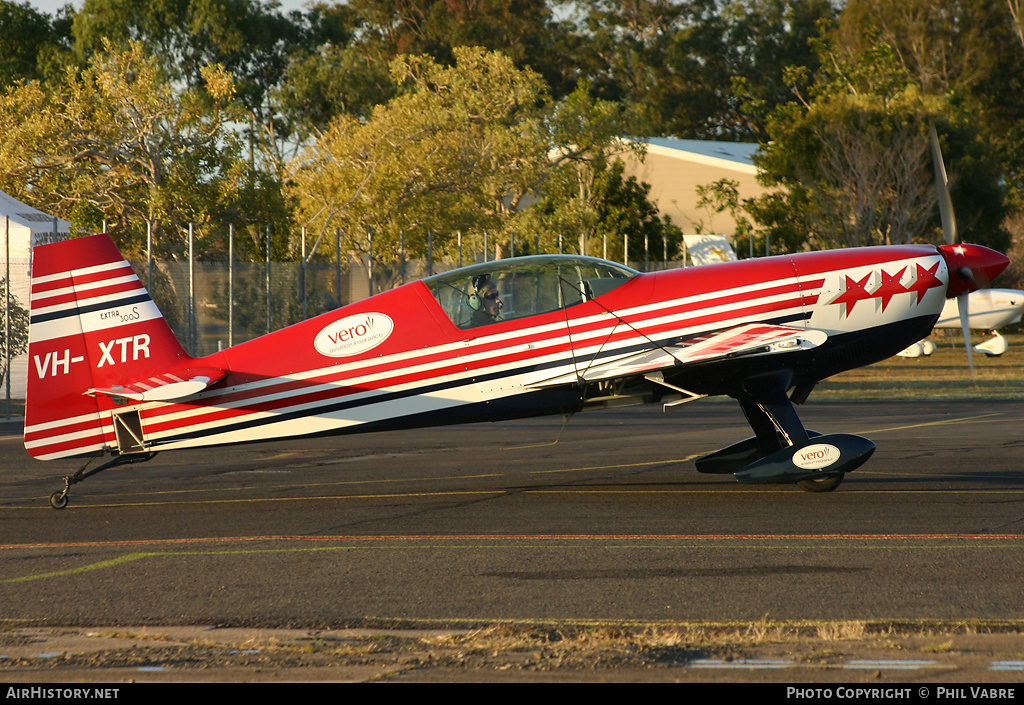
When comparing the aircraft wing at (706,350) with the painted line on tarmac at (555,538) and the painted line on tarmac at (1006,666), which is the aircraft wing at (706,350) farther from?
the painted line on tarmac at (1006,666)

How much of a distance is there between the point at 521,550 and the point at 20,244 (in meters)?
17.3

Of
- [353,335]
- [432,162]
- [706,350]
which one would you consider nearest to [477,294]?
[353,335]

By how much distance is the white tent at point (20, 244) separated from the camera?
2048 centimetres

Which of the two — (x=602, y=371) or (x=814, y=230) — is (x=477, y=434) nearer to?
(x=602, y=371)

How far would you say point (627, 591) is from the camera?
6703 millimetres

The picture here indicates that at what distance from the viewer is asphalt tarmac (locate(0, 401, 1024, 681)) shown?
235 inches

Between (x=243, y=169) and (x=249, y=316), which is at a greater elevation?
(x=243, y=169)

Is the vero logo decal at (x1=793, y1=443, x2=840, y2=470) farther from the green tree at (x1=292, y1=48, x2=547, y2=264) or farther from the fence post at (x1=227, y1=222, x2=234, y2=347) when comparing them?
the green tree at (x1=292, y1=48, x2=547, y2=264)

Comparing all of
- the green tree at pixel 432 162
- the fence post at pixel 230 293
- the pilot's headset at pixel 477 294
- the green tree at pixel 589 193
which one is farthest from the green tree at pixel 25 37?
the pilot's headset at pixel 477 294

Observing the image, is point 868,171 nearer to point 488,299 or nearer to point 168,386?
point 488,299

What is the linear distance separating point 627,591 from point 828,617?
48.2 inches

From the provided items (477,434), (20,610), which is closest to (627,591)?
(20,610)

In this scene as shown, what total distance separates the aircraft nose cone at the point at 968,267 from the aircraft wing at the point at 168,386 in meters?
7.13

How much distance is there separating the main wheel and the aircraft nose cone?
2309 mm
